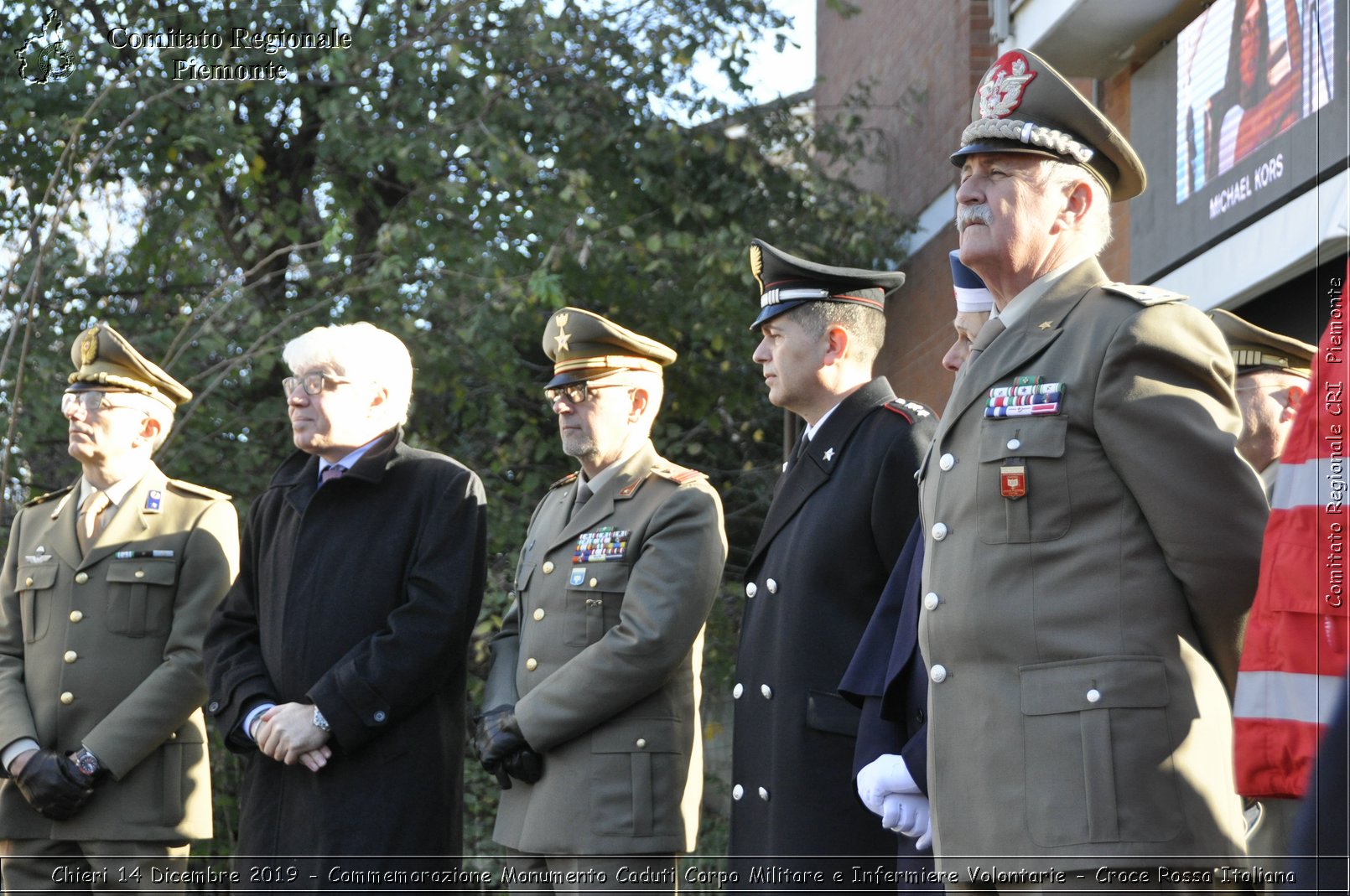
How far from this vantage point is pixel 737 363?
10.5 metres

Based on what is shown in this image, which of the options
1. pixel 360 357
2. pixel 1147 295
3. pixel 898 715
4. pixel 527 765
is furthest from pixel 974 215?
pixel 360 357

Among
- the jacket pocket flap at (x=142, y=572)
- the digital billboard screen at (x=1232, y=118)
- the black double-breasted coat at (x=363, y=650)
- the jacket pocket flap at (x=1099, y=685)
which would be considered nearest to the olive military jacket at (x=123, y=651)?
the jacket pocket flap at (x=142, y=572)

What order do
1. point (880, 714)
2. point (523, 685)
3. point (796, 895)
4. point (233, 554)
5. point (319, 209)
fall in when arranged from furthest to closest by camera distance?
1. point (319, 209)
2. point (233, 554)
3. point (523, 685)
4. point (796, 895)
5. point (880, 714)

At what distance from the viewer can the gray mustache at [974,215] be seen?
3066 mm

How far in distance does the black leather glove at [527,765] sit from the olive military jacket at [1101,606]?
6.27ft

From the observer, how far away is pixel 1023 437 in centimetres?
284

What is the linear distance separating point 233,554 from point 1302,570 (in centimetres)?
430

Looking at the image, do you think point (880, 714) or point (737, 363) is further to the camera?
point (737, 363)

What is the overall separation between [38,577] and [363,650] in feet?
5.45

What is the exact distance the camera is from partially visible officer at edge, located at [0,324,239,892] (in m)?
5.12

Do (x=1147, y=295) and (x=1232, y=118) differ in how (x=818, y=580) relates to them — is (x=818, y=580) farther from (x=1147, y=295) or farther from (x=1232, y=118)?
(x=1232, y=118)

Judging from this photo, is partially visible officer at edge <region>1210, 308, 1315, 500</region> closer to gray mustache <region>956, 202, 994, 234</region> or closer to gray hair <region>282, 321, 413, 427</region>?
gray mustache <region>956, 202, 994, 234</region>

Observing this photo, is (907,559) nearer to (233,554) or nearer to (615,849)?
(615,849)

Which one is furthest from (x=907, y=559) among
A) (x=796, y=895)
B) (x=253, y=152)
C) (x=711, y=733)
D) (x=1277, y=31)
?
(x=253, y=152)
